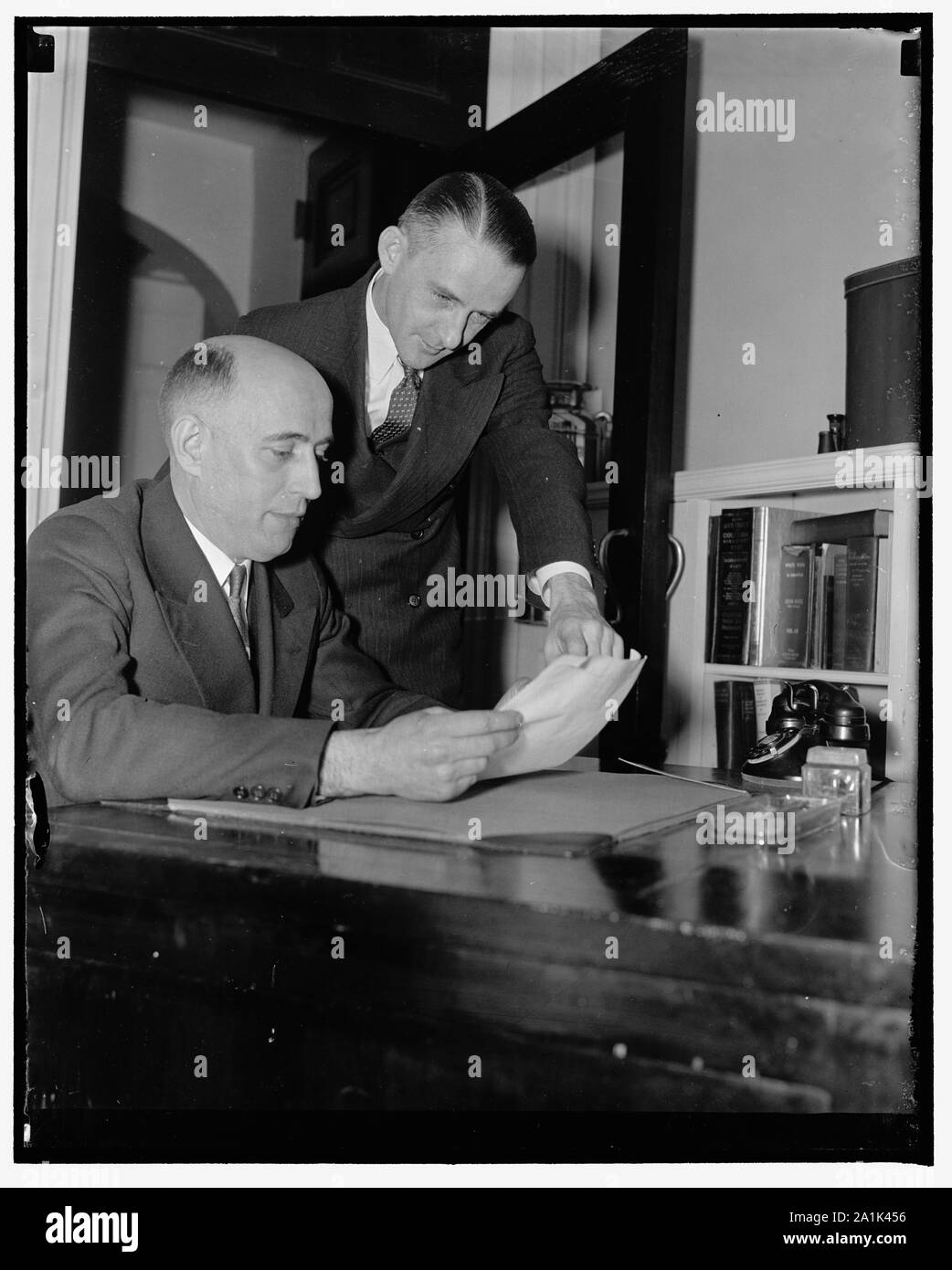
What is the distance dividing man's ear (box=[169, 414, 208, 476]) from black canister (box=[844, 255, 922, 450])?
117cm

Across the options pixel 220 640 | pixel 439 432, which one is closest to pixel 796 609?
pixel 439 432

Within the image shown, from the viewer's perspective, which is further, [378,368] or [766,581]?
[766,581]

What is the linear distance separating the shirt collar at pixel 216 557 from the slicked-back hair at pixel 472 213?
25.0 inches

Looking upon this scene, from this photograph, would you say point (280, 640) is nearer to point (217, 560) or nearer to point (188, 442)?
point (217, 560)

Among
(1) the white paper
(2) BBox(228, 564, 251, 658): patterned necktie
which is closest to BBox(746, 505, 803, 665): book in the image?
(1) the white paper

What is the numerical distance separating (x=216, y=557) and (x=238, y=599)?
0.07 m

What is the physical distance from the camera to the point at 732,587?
202cm

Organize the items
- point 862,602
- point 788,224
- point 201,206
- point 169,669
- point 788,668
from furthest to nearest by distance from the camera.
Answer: point 788,224
point 788,668
point 862,602
point 201,206
point 169,669

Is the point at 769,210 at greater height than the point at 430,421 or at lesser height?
greater

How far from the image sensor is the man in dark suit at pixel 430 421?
5.52 ft

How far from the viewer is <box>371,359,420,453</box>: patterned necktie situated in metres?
1.70

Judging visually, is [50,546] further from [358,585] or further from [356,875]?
[356,875]

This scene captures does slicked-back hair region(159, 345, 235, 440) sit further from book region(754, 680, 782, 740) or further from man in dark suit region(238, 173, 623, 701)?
book region(754, 680, 782, 740)
